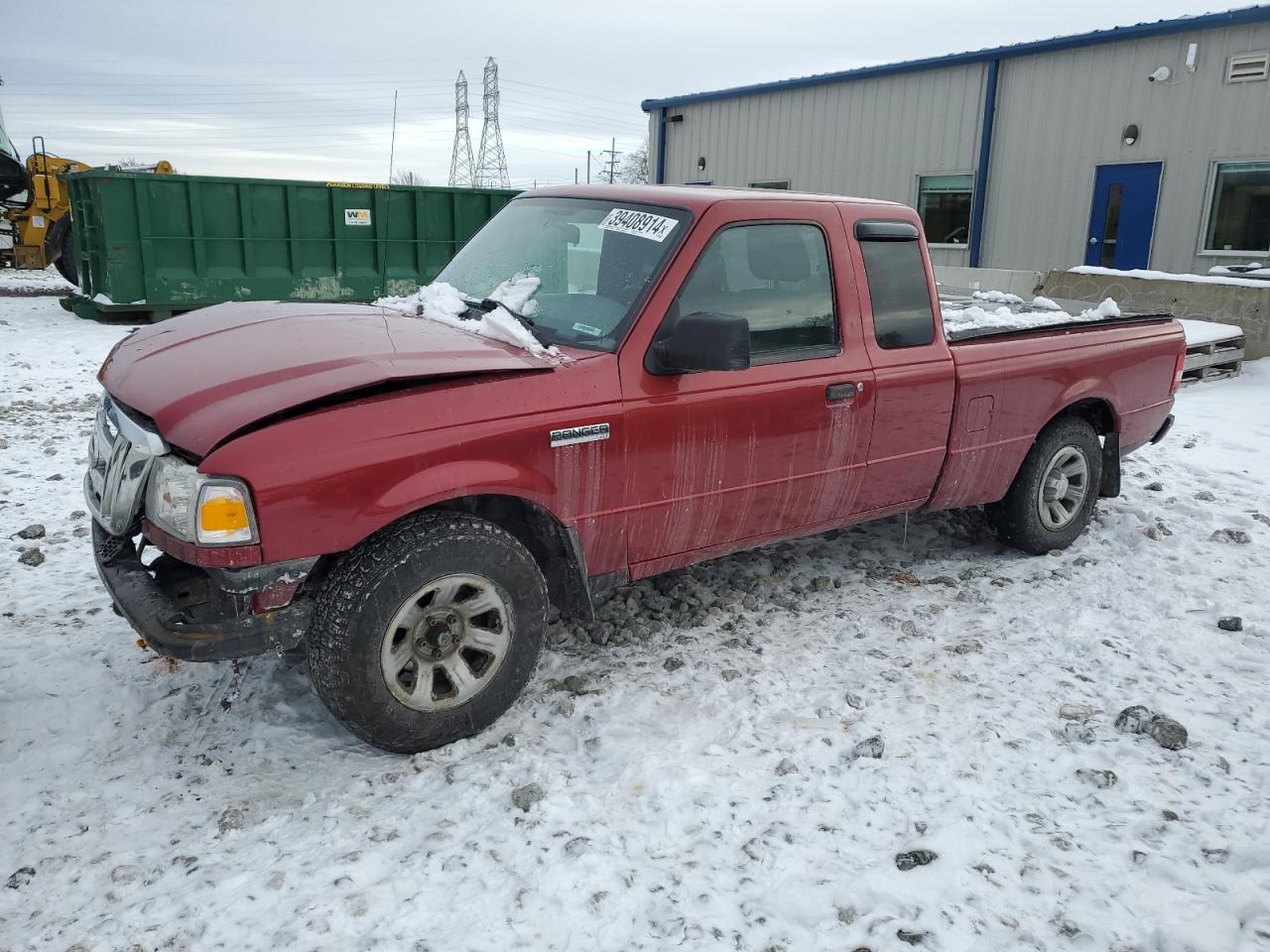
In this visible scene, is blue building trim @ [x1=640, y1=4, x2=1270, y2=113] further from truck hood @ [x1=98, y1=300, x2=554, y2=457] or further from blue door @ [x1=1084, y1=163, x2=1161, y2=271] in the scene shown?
truck hood @ [x1=98, y1=300, x2=554, y2=457]

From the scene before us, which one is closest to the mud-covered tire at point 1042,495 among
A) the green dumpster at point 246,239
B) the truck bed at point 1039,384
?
the truck bed at point 1039,384

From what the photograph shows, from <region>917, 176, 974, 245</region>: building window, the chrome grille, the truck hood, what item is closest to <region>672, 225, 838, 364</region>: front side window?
the truck hood

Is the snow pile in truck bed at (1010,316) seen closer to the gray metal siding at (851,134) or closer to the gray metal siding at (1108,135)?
the gray metal siding at (1108,135)

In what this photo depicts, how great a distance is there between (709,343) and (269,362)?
1490 millimetres

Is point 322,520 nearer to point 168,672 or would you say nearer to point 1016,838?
point 168,672

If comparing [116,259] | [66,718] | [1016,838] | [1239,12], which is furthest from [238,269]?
[1239,12]

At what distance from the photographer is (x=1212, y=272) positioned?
502 inches

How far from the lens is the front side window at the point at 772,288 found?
3686 mm

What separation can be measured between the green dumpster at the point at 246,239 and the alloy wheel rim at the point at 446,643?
10079 mm

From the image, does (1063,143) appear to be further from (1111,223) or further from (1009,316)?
(1009,316)

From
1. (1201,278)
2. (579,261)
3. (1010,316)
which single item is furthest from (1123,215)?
(579,261)

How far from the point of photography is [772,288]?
3.90m

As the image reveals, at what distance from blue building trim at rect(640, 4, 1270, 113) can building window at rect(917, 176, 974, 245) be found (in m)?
1.99

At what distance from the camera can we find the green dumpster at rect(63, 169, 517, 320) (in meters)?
12.8
